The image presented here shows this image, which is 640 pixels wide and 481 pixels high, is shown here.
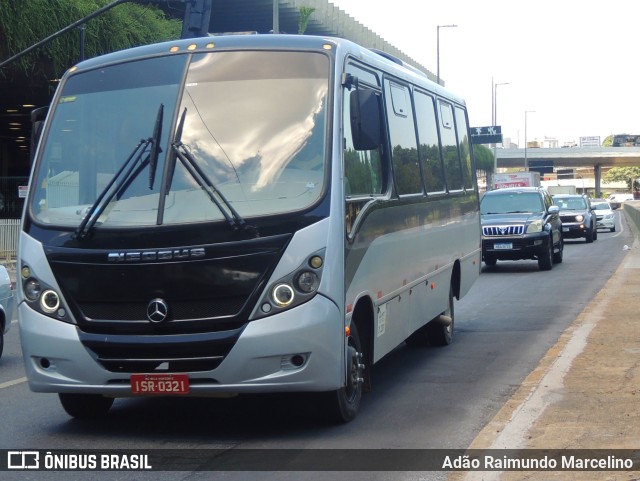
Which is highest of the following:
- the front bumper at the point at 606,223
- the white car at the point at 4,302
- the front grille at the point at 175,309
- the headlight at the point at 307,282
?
the headlight at the point at 307,282

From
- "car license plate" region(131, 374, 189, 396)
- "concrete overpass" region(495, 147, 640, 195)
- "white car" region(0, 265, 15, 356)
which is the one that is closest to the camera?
"car license plate" region(131, 374, 189, 396)

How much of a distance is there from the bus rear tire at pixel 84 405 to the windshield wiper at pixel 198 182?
5.94 feet

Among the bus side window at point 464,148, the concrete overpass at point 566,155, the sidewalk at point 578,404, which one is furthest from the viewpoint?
the concrete overpass at point 566,155

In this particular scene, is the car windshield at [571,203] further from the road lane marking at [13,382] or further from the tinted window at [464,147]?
the road lane marking at [13,382]

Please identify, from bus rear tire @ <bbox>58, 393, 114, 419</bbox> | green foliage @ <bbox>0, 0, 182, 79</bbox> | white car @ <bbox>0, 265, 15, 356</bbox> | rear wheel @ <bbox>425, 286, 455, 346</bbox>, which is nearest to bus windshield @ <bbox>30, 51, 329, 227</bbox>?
bus rear tire @ <bbox>58, 393, 114, 419</bbox>

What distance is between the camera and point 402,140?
10.4 meters

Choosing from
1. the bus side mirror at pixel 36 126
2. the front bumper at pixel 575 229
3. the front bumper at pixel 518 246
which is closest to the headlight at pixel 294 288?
the bus side mirror at pixel 36 126

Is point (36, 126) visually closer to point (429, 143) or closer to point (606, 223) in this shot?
point (429, 143)

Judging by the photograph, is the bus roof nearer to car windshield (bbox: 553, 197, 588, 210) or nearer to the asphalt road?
the asphalt road

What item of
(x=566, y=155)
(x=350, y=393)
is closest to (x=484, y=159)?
(x=566, y=155)

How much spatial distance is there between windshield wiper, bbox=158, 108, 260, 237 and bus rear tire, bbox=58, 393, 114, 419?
1.81 m

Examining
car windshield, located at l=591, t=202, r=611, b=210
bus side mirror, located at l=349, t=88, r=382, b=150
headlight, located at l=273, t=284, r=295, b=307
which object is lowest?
car windshield, located at l=591, t=202, r=611, b=210

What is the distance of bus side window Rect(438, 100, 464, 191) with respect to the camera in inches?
513

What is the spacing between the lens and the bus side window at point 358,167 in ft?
27.2
